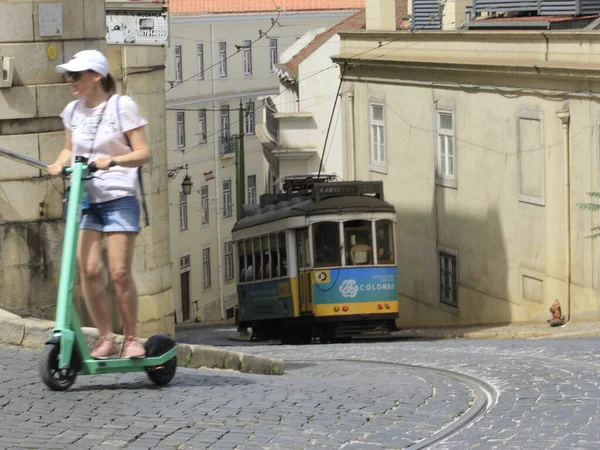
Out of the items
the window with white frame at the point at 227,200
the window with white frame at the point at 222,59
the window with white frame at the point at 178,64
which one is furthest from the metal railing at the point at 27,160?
the window with white frame at the point at 222,59

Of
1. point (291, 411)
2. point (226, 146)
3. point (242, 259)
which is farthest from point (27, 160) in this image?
point (226, 146)

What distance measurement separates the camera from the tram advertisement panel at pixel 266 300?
1134 inches

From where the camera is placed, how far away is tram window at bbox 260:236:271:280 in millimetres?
29594

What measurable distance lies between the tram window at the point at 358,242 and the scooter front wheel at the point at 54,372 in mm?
20339

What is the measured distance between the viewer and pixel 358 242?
28453 mm

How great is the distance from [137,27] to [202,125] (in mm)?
41266

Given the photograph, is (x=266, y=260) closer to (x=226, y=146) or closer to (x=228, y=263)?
(x=228, y=263)

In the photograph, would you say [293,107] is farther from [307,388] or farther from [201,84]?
[307,388]

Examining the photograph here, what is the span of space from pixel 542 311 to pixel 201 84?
37576 millimetres

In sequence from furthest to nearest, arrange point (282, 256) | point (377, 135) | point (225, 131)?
1. point (225, 131)
2. point (377, 135)
3. point (282, 256)

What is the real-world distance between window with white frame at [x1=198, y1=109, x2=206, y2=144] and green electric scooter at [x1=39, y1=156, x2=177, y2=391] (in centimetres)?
5537

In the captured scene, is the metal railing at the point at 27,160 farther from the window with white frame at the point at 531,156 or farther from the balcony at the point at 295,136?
the balcony at the point at 295,136

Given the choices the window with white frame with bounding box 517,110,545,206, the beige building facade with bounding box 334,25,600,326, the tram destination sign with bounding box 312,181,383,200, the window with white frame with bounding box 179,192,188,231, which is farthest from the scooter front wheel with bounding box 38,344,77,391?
the window with white frame with bounding box 179,192,188,231

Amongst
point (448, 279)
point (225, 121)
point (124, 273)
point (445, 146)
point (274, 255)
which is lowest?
point (448, 279)
